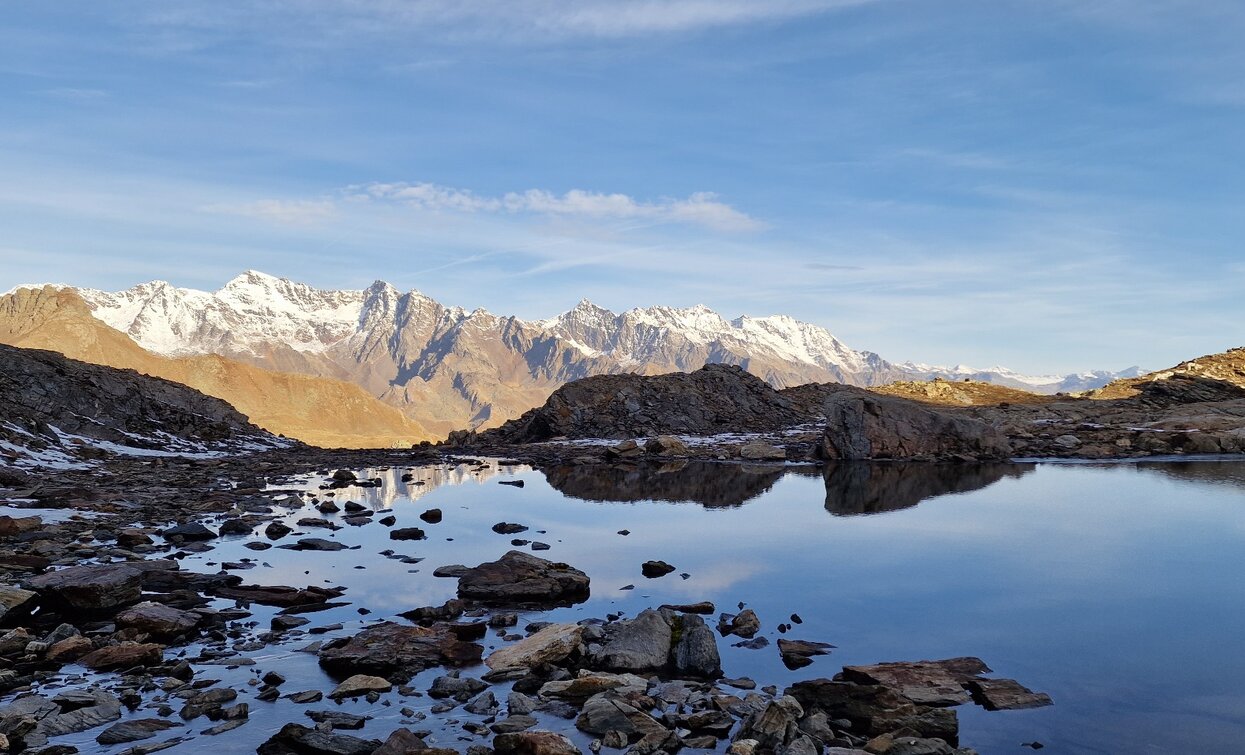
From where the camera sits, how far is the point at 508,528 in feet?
98.6

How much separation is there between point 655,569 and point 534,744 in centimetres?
1190

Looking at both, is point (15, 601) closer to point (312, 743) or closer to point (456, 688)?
point (312, 743)

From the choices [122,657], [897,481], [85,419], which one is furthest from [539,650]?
[85,419]

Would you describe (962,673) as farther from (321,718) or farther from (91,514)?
(91,514)

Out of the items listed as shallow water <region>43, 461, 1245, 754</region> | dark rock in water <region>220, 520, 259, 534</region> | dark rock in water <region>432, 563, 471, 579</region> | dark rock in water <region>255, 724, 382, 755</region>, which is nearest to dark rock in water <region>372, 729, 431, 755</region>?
dark rock in water <region>255, 724, 382, 755</region>

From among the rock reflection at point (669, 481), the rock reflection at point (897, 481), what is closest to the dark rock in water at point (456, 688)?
the rock reflection at point (897, 481)

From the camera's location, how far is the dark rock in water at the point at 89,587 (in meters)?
16.6

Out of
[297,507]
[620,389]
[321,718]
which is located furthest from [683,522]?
[620,389]

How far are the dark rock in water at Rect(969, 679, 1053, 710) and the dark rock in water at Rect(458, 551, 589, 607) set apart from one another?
9.06 meters

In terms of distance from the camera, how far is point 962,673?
14.1 meters

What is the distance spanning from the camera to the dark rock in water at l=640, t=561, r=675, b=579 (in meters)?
22.3

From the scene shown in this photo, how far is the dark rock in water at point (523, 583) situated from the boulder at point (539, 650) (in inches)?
155

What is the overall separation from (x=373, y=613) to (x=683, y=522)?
54.4 feet

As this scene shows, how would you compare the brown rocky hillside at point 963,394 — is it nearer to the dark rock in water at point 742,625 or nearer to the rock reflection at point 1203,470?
the rock reflection at point 1203,470
